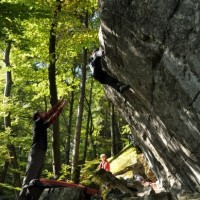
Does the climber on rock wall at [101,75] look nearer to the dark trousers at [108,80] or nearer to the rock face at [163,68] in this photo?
the dark trousers at [108,80]

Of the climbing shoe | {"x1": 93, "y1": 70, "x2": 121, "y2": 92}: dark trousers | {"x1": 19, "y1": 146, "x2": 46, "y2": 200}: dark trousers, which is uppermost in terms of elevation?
{"x1": 93, "y1": 70, "x2": 121, "y2": 92}: dark trousers

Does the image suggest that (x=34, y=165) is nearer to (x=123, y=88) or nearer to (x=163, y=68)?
(x=123, y=88)

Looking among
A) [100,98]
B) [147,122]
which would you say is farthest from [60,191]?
[100,98]

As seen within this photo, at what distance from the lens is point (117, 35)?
9422mm

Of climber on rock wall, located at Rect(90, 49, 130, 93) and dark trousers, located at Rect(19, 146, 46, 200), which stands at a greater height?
climber on rock wall, located at Rect(90, 49, 130, 93)

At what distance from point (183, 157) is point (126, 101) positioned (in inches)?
140

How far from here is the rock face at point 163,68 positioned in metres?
6.93

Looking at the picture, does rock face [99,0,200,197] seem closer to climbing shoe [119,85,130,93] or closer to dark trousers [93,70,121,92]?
climbing shoe [119,85,130,93]

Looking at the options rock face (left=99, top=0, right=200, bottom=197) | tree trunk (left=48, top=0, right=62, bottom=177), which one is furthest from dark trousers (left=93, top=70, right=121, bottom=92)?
tree trunk (left=48, top=0, right=62, bottom=177)

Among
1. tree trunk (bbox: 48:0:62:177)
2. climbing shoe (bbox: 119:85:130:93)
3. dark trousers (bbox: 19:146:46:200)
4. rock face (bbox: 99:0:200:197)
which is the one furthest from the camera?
tree trunk (bbox: 48:0:62:177)

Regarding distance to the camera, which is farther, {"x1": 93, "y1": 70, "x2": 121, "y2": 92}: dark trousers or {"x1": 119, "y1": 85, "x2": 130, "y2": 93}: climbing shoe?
{"x1": 93, "y1": 70, "x2": 121, "y2": 92}: dark trousers

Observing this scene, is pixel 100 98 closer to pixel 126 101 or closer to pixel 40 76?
pixel 40 76

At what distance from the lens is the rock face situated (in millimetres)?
6930

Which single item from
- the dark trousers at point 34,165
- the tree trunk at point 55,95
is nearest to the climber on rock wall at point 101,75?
the dark trousers at point 34,165
